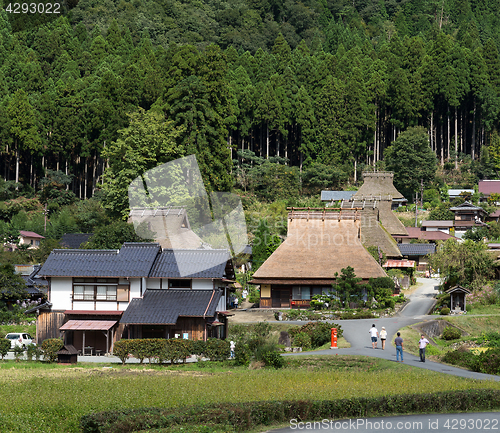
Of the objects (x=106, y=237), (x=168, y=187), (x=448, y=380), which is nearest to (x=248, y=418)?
(x=448, y=380)

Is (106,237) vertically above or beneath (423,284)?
above

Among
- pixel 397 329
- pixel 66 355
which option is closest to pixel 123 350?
pixel 66 355

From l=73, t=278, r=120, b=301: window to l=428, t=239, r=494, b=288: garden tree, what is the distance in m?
20.1

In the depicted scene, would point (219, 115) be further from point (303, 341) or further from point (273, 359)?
point (273, 359)

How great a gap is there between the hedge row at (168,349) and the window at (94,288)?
4.79 meters

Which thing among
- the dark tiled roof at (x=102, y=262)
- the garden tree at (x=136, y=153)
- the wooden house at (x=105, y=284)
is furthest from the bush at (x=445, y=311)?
the garden tree at (x=136, y=153)

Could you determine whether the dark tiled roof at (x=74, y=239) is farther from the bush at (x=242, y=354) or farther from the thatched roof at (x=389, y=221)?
the bush at (x=242, y=354)

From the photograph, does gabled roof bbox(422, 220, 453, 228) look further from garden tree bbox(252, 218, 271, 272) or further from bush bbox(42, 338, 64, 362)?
bush bbox(42, 338, 64, 362)

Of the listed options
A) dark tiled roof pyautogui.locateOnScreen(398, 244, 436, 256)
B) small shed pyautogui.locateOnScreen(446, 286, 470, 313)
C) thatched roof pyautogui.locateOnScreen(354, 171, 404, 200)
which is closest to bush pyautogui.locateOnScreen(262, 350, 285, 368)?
small shed pyautogui.locateOnScreen(446, 286, 470, 313)

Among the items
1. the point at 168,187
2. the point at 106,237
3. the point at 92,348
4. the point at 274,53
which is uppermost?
the point at 274,53

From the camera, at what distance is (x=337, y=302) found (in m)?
39.7

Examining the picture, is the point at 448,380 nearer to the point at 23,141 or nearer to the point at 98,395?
the point at 98,395

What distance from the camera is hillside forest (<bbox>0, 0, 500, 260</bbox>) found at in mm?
56125

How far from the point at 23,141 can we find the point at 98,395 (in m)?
50.3
